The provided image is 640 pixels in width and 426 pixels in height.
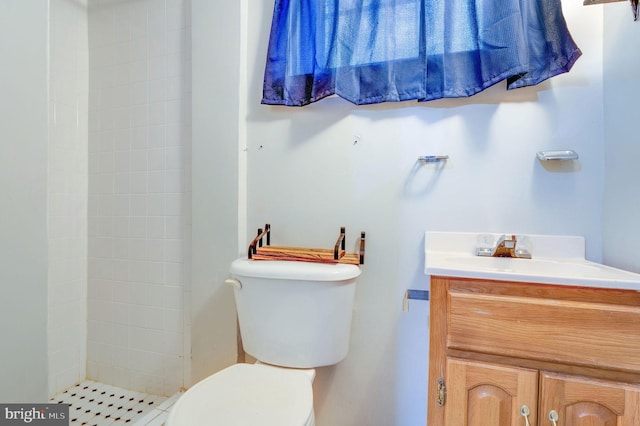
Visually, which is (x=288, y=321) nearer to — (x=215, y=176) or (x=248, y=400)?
(x=248, y=400)

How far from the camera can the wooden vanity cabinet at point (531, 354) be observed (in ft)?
2.16

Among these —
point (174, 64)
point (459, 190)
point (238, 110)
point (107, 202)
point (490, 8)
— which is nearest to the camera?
point (490, 8)

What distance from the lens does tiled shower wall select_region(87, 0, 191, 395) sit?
143 cm

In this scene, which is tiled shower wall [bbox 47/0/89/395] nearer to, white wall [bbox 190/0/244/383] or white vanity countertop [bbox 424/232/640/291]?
white wall [bbox 190/0/244/383]

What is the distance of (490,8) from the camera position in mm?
985

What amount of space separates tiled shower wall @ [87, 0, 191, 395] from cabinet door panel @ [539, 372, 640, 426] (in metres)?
1.44

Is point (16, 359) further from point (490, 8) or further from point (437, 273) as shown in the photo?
point (490, 8)

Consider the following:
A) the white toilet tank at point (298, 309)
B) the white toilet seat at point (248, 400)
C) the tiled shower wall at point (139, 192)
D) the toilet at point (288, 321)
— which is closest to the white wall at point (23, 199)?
the white toilet seat at point (248, 400)

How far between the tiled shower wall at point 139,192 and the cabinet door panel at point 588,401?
1.44 metres

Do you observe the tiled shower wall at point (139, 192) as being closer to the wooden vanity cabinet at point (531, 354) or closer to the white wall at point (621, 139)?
the wooden vanity cabinet at point (531, 354)

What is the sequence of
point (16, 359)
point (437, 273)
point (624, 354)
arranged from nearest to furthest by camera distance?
point (16, 359), point (624, 354), point (437, 273)

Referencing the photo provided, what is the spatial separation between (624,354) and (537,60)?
0.93 meters

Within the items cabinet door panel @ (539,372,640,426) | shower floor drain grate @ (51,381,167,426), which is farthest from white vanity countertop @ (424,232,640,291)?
shower floor drain grate @ (51,381,167,426)

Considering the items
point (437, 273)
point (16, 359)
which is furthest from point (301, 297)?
point (16, 359)
